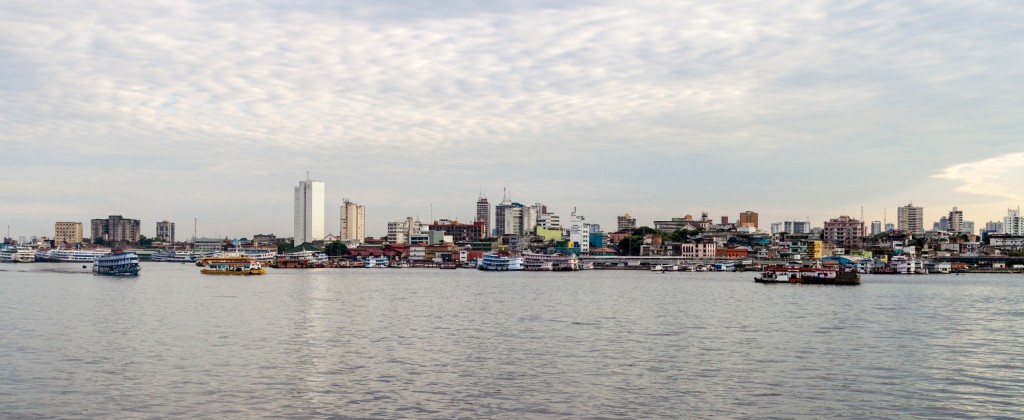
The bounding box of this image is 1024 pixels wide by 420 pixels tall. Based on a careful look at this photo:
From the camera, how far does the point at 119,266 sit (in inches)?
5022

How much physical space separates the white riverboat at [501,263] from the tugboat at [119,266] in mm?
76613

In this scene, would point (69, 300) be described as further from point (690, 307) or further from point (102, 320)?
point (690, 307)

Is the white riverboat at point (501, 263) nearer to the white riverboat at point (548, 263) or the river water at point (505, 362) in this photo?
the white riverboat at point (548, 263)

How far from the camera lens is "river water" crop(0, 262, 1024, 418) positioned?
960 inches

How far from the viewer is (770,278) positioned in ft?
376

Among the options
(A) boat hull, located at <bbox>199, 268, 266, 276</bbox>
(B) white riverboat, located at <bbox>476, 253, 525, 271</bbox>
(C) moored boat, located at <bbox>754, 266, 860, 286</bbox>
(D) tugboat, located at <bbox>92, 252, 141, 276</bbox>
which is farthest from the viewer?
(B) white riverboat, located at <bbox>476, 253, 525, 271</bbox>

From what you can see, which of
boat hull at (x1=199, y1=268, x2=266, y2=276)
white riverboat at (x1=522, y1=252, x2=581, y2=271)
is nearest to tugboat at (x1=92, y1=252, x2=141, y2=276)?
boat hull at (x1=199, y1=268, x2=266, y2=276)

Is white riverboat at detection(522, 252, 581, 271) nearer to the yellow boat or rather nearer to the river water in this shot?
the yellow boat

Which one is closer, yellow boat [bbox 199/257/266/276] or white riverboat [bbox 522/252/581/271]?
yellow boat [bbox 199/257/266/276]

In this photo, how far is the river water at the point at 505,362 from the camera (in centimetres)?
2438

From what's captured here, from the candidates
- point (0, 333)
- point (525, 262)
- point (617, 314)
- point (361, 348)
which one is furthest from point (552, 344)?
point (525, 262)

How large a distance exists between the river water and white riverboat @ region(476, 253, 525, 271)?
12602cm

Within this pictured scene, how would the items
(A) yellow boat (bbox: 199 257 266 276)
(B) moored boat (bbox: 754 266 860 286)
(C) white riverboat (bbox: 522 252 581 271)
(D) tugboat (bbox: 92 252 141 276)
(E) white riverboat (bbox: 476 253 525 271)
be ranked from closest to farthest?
(B) moored boat (bbox: 754 266 860 286), (D) tugboat (bbox: 92 252 141 276), (A) yellow boat (bbox: 199 257 266 276), (E) white riverboat (bbox: 476 253 525 271), (C) white riverboat (bbox: 522 252 581 271)

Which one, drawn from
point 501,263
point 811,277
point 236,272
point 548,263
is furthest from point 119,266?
point 811,277
